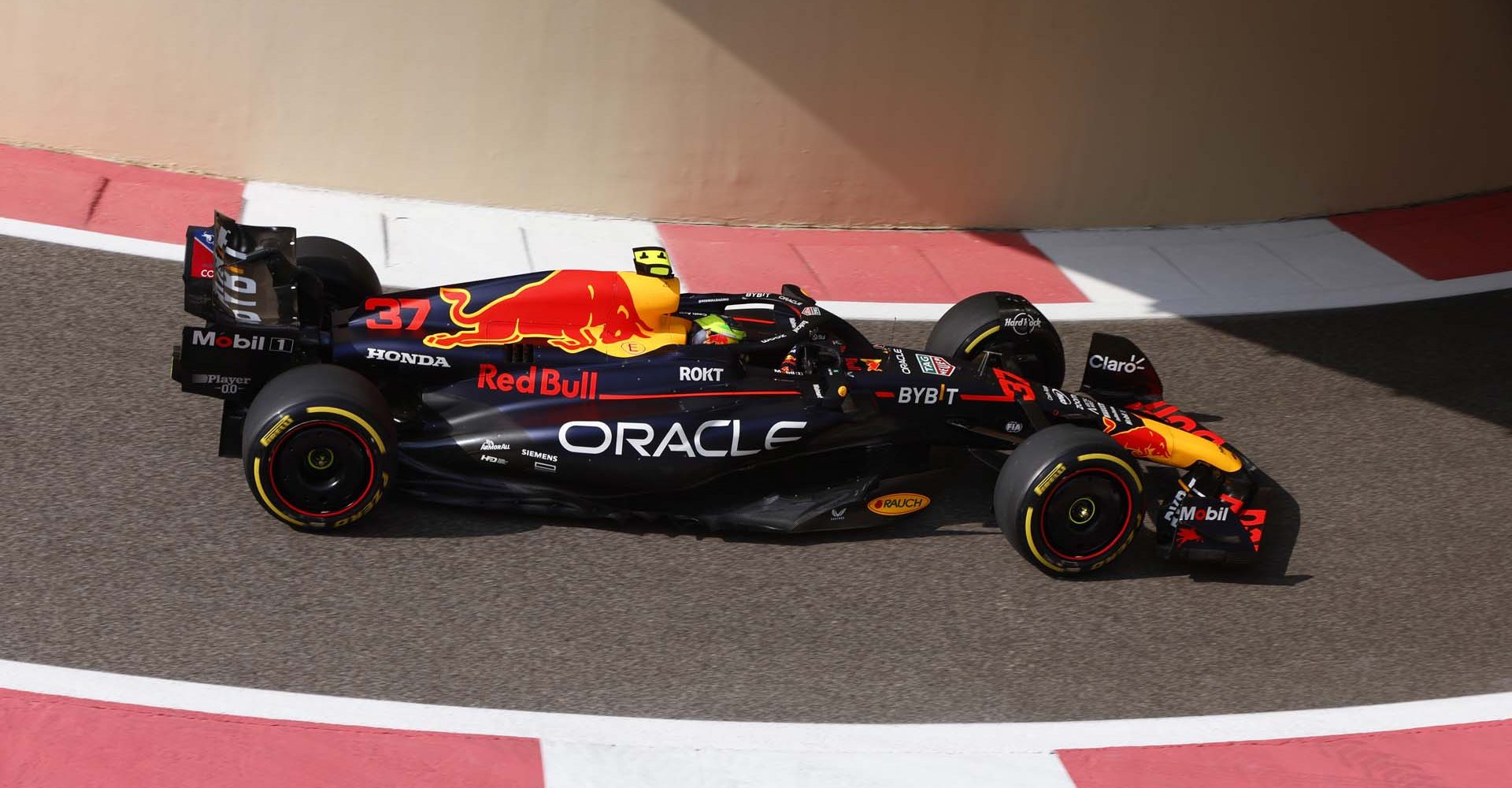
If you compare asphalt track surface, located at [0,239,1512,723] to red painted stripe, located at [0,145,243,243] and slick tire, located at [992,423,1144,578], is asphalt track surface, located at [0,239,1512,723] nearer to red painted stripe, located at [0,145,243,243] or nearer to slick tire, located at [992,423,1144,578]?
slick tire, located at [992,423,1144,578]

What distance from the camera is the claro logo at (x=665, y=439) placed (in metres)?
6.97

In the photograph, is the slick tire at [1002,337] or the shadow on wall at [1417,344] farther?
the shadow on wall at [1417,344]

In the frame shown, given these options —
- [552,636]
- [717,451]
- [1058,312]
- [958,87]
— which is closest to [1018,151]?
[958,87]

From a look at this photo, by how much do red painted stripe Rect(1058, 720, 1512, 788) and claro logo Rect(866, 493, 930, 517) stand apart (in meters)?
1.59

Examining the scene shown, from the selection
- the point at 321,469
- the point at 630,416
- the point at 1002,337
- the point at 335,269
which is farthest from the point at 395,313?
the point at 1002,337

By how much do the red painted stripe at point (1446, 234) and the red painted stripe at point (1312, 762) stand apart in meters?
5.90

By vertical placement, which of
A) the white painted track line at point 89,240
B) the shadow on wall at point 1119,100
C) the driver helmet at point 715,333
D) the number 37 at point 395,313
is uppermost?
the shadow on wall at point 1119,100

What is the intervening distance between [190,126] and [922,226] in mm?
5442

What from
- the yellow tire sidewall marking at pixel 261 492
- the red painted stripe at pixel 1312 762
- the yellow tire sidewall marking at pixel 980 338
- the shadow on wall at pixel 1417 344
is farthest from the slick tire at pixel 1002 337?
the yellow tire sidewall marking at pixel 261 492

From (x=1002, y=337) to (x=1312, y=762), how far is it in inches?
115

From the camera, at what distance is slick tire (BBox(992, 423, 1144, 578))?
22.9 feet

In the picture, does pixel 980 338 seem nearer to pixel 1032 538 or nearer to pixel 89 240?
pixel 1032 538

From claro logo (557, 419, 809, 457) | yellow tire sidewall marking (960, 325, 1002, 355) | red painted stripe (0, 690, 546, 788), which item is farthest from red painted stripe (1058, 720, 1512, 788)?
yellow tire sidewall marking (960, 325, 1002, 355)

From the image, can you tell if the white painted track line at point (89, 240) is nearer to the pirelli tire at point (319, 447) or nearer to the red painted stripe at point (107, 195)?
the red painted stripe at point (107, 195)
